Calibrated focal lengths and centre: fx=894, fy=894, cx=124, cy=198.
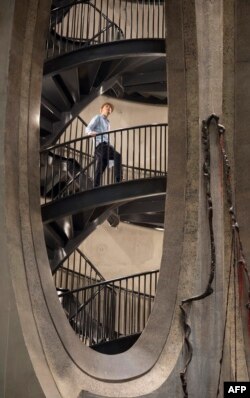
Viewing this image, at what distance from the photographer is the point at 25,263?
8781 mm

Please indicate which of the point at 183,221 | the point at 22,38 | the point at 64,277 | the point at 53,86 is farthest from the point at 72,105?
the point at 183,221

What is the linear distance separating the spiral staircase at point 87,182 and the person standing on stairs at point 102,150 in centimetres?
18

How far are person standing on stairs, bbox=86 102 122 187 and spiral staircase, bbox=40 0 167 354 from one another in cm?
18

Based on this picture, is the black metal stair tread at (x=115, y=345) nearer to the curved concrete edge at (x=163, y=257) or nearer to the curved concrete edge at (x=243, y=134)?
the curved concrete edge at (x=163, y=257)

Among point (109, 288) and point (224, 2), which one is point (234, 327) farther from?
point (109, 288)

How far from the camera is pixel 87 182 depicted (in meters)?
13.9

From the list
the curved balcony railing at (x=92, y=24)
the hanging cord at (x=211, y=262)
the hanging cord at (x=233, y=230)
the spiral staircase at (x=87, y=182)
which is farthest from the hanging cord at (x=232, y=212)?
the curved balcony railing at (x=92, y=24)

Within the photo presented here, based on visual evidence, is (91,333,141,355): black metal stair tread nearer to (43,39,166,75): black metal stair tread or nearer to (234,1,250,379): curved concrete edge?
(43,39,166,75): black metal stair tread

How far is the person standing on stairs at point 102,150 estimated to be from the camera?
1370cm

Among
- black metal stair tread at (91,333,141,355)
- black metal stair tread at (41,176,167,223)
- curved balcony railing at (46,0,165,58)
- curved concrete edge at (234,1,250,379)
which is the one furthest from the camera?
curved balcony railing at (46,0,165,58)

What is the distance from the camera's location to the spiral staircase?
13453mm

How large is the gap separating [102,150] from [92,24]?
5476 millimetres

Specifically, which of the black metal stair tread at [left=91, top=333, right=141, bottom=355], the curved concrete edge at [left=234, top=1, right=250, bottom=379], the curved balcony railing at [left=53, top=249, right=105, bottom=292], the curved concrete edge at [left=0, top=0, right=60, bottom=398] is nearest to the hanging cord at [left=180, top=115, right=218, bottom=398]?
the curved concrete edge at [left=234, top=1, right=250, bottom=379]

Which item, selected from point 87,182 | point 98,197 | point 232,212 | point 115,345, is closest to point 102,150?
point 87,182
